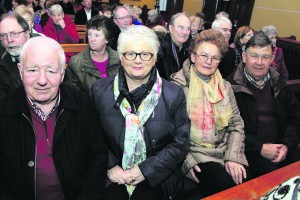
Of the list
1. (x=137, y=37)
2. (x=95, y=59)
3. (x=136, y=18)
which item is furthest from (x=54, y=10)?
(x=137, y=37)

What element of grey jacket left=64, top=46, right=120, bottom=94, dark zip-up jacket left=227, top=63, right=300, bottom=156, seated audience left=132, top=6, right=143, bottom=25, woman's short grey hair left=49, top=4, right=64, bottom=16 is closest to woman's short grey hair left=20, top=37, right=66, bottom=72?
grey jacket left=64, top=46, right=120, bottom=94

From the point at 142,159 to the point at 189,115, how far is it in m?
0.55

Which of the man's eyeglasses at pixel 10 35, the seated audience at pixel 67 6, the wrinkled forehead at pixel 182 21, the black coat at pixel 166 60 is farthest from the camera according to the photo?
the seated audience at pixel 67 6

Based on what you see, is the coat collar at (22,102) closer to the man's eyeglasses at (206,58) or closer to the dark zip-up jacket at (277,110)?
the man's eyeglasses at (206,58)

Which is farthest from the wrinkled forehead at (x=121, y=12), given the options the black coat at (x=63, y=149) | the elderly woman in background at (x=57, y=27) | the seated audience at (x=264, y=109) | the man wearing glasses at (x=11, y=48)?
the black coat at (x=63, y=149)

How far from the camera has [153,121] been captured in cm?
194

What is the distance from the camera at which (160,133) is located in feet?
6.43

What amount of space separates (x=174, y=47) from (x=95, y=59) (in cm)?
98

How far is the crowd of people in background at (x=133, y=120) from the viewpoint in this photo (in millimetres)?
1590

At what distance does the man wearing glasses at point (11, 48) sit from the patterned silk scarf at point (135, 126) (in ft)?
2.92

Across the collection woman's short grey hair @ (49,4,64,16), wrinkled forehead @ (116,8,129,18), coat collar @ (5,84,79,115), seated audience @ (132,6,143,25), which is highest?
wrinkled forehead @ (116,8,129,18)

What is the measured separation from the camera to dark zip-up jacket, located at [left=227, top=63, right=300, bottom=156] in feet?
8.15

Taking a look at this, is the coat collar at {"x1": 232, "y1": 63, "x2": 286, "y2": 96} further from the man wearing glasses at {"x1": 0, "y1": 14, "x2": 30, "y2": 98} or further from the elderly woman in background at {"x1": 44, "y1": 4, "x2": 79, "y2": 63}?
the elderly woman in background at {"x1": 44, "y1": 4, "x2": 79, "y2": 63}

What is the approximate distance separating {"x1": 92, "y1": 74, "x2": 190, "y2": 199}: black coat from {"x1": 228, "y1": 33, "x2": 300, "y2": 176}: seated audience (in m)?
0.77
